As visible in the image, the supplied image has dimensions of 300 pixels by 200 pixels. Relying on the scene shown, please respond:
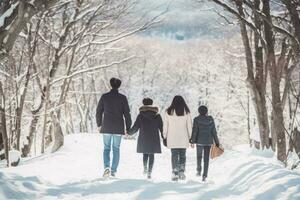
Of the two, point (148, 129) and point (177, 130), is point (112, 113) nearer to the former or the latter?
point (148, 129)

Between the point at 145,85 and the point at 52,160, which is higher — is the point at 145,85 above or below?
above

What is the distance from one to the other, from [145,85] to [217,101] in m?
10.7

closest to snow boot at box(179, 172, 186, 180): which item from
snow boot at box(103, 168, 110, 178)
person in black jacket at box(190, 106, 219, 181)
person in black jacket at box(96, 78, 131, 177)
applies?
person in black jacket at box(190, 106, 219, 181)

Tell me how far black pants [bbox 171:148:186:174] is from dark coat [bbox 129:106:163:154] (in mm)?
311

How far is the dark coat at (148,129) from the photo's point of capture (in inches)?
370

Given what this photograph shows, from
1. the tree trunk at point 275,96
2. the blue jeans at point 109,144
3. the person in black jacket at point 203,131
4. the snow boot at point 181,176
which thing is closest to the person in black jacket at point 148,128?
the blue jeans at point 109,144

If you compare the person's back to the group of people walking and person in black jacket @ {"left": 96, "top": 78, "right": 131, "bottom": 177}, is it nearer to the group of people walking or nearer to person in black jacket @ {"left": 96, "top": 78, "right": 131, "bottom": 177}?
the group of people walking

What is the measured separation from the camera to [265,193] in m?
6.59

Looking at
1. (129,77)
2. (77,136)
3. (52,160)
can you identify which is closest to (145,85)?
(129,77)

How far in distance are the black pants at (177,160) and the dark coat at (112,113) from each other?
41.6 inches

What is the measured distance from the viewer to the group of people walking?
9086 millimetres

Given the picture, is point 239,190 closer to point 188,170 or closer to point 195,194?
point 195,194

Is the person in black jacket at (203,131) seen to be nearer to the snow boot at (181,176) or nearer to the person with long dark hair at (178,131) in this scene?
the person with long dark hair at (178,131)

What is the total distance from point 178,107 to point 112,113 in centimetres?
125
